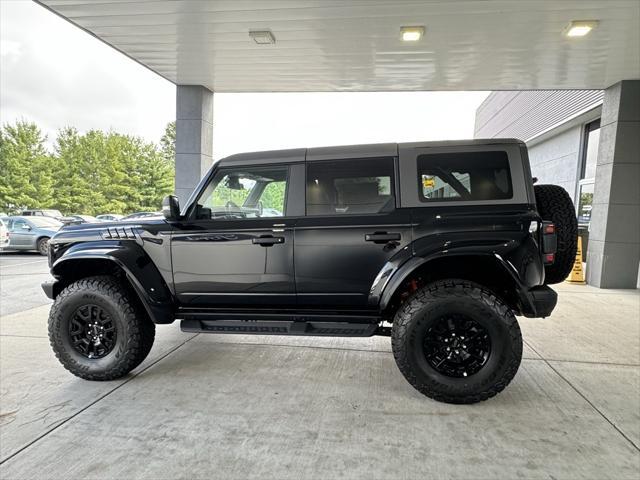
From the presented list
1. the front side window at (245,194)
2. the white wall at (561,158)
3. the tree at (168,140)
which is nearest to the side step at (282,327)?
the front side window at (245,194)

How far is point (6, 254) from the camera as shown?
508 inches

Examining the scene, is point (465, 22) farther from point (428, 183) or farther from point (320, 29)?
point (428, 183)

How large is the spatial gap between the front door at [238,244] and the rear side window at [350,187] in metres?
0.25

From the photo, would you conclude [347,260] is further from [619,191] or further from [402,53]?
[619,191]

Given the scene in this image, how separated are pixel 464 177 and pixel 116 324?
3.07m

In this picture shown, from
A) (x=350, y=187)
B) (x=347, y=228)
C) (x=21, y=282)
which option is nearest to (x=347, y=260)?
(x=347, y=228)

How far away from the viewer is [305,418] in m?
2.56

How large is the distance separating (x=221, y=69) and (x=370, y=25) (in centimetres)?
290

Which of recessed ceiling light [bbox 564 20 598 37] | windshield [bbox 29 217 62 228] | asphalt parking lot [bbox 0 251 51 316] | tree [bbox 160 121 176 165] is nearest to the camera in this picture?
recessed ceiling light [bbox 564 20 598 37]

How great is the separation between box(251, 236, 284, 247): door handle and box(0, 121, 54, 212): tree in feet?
107

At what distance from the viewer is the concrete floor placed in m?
2.08

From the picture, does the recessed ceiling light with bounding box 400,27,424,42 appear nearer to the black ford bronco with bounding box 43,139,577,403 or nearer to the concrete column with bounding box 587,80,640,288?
the black ford bronco with bounding box 43,139,577,403

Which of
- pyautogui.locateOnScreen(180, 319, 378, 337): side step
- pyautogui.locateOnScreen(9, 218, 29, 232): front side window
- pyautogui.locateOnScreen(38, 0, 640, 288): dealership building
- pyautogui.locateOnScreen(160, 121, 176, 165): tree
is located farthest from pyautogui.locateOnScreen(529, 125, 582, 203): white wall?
pyautogui.locateOnScreen(160, 121, 176, 165): tree

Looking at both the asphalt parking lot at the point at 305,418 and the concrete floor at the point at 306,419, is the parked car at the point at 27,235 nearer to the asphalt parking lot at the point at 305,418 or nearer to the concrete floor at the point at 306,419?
the asphalt parking lot at the point at 305,418
